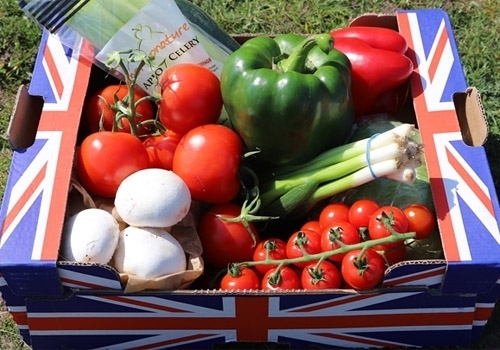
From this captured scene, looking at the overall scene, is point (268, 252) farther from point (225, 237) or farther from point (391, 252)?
point (391, 252)

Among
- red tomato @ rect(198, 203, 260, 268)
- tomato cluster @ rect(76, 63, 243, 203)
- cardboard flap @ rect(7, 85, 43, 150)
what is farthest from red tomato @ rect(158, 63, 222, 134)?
cardboard flap @ rect(7, 85, 43, 150)

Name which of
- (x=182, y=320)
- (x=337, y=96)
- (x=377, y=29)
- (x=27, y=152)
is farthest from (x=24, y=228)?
(x=377, y=29)

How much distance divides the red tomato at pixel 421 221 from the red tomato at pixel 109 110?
2.21 ft

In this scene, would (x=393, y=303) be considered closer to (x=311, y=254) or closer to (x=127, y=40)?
(x=311, y=254)

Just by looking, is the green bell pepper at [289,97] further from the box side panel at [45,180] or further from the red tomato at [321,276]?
the box side panel at [45,180]

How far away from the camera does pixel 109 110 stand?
1.89 metres

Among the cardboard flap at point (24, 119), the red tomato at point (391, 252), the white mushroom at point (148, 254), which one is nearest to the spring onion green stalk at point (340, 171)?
the red tomato at point (391, 252)

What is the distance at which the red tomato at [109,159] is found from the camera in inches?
67.9

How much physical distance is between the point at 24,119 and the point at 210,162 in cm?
48

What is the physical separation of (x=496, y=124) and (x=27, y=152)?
1.43 metres

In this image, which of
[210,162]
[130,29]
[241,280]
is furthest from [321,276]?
[130,29]

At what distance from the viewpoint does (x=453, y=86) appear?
1922 mm

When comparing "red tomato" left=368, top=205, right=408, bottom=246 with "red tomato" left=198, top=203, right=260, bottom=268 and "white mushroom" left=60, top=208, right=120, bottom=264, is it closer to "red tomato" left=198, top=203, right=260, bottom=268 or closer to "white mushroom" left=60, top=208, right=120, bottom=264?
"red tomato" left=198, top=203, right=260, bottom=268

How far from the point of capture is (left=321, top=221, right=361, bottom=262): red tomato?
5.32ft
